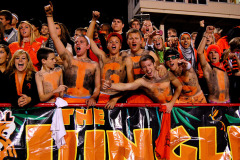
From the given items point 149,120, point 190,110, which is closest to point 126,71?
point 149,120

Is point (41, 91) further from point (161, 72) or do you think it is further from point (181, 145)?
point (181, 145)

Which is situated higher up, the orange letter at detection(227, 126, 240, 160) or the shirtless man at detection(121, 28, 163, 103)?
the shirtless man at detection(121, 28, 163, 103)

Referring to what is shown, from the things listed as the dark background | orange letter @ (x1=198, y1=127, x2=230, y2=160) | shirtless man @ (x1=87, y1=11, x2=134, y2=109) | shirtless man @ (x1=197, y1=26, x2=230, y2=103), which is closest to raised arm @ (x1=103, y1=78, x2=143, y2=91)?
shirtless man @ (x1=87, y1=11, x2=134, y2=109)

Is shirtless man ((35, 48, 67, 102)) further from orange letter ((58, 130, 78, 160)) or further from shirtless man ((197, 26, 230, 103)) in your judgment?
shirtless man ((197, 26, 230, 103))

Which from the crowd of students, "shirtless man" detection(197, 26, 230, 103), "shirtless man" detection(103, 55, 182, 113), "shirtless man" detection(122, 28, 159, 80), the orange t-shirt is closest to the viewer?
the crowd of students

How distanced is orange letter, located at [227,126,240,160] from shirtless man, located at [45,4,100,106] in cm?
251

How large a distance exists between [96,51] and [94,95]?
1.17m

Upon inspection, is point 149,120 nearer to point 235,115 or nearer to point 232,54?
point 235,115

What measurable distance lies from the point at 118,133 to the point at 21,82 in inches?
73.5

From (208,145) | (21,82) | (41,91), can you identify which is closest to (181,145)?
(208,145)

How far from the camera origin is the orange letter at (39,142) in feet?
9.71

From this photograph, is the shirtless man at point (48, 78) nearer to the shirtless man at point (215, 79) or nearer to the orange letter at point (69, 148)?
the orange letter at point (69, 148)

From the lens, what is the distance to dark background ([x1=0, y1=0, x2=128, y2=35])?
460 inches

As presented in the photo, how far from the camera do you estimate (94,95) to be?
143 inches
